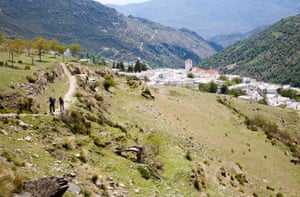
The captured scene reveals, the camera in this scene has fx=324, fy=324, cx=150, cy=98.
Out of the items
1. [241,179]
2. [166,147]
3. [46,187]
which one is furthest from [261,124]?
[46,187]

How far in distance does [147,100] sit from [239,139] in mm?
A: 13625

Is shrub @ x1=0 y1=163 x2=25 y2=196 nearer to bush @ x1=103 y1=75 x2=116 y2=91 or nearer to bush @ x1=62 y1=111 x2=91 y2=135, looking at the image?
bush @ x1=62 y1=111 x2=91 y2=135

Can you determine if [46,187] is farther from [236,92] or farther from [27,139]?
[236,92]

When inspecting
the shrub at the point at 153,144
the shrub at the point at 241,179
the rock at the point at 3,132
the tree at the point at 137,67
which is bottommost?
the shrub at the point at 241,179

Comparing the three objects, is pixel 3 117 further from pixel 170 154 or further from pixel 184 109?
pixel 184 109

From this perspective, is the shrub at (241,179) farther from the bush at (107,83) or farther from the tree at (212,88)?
the tree at (212,88)

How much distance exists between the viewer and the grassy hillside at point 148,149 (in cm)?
1421

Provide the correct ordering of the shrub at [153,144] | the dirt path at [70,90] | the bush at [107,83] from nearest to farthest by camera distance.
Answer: the shrub at [153,144]
the dirt path at [70,90]
the bush at [107,83]

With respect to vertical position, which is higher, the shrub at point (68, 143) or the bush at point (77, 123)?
the bush at point (77, 123)

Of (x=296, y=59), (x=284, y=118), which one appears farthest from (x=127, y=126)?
(x=296, y=59)

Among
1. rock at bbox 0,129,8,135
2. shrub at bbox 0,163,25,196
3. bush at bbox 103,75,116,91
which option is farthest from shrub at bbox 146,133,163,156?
bush at bbox 103,75,116,91

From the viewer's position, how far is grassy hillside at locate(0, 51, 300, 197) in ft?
46.6

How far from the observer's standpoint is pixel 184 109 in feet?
156

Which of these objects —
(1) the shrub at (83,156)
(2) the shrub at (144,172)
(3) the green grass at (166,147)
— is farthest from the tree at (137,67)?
(1) the shrub at (83,156)
